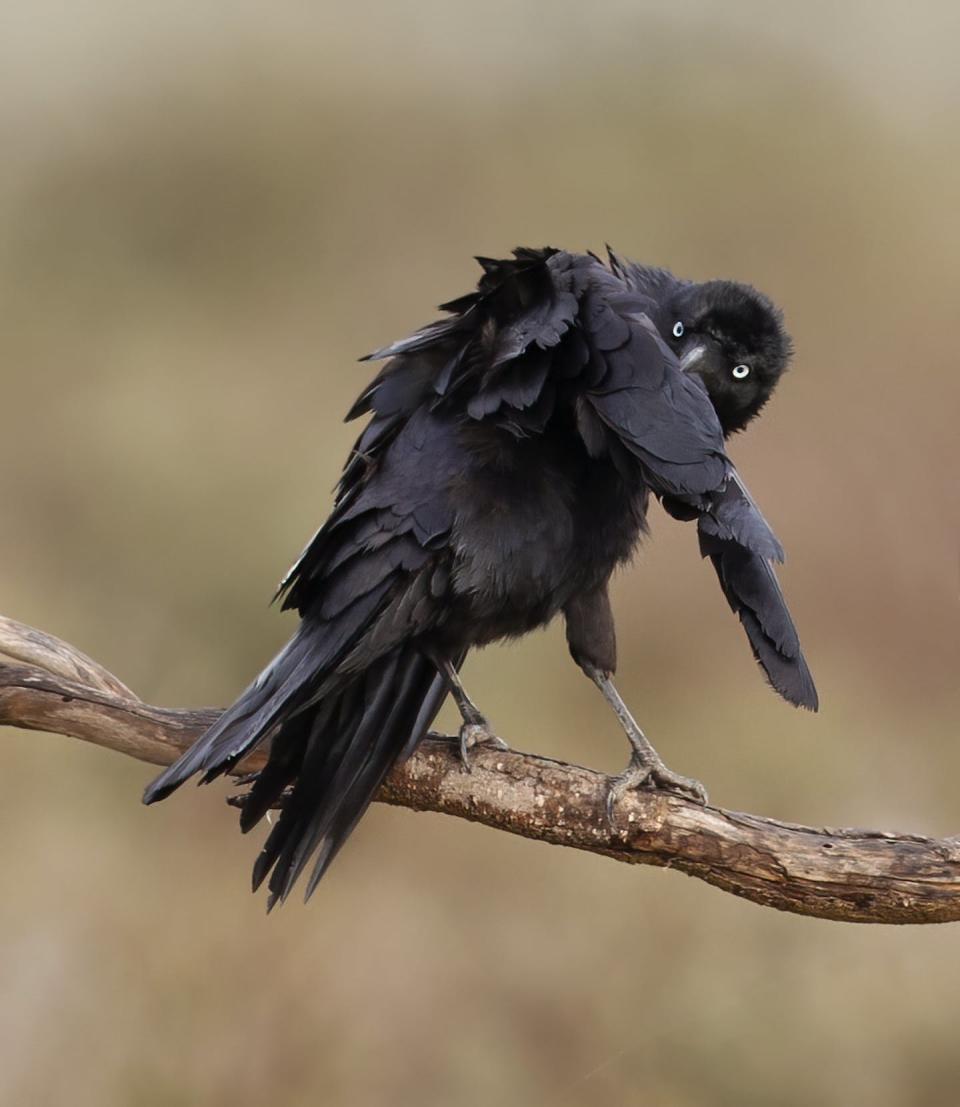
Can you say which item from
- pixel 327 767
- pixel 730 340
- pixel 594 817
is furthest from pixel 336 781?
pixel 730 340

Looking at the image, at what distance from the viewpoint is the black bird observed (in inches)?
66.9

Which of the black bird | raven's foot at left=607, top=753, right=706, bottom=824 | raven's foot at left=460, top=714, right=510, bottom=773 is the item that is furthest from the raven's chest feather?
raven's foot at left=607, top=753, right=706, bottom=824

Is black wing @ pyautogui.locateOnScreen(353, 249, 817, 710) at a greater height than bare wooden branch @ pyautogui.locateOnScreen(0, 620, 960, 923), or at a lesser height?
greater

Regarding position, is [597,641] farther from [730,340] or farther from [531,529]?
[730,340]

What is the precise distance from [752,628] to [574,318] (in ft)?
1.51

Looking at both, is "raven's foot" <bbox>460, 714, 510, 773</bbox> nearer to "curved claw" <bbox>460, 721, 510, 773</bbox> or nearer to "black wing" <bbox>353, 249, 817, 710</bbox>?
"curved claw" <bbox>460, 721, 510, 773</bbox>

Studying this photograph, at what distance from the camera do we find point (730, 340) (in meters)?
2.14

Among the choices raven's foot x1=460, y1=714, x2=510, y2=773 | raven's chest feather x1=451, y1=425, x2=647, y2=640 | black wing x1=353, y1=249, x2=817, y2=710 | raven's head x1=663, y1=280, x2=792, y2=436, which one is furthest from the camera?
raven's head x1=663, y1=280, x2=792, y2=436

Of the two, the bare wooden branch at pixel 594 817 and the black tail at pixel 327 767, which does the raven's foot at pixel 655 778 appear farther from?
the black tail at pixel 327 767

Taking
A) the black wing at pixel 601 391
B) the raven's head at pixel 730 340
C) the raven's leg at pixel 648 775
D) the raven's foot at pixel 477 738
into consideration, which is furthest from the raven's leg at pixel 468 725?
the raven's head at pixel 730 340

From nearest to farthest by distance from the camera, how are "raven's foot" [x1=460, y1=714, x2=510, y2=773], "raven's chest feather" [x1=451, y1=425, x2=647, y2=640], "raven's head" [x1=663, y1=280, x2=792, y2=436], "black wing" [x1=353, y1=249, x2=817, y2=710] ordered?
"black wing" [x1=353, y1=249, x2=817, y2=710] → "raven's chest feather" [x1=451, y1=425, x2=647, y2=640] → "raven's foot" [x1=460, y1=714, x2=510, y2=773] → "raven's head" [x1=663, y1=280, x2=792, y2=436]

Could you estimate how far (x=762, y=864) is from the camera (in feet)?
5.69

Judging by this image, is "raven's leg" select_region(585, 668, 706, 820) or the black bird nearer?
the black bird

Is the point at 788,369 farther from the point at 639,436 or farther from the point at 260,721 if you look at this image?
the point at 260,721
